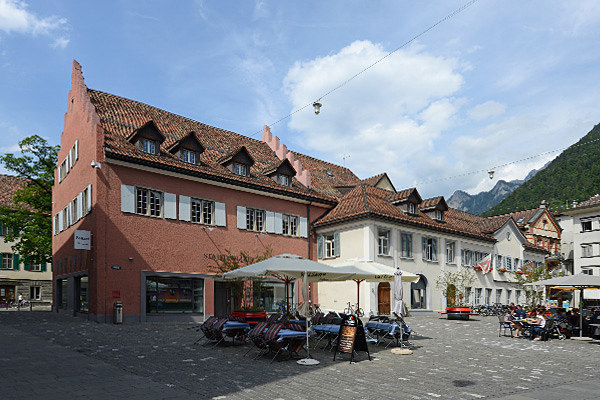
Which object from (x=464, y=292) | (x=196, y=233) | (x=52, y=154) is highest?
(x=52, y=154)

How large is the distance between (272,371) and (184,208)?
15.6 meters

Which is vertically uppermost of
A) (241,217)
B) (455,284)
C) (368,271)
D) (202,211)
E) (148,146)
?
(148,146)

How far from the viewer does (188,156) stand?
1033 inches

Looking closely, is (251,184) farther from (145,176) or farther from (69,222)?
(69,222)

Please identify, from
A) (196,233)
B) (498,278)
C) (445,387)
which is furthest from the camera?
(498,278)

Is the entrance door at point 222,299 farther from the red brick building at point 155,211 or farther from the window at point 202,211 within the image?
the window at point 202,211

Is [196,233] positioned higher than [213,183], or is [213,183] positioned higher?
[213,183]

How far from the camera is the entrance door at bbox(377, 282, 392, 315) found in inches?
1179

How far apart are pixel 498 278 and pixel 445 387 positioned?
112ft

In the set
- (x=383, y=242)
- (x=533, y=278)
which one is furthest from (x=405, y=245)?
(x=533, y=278)

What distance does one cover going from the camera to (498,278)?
40.7 metres

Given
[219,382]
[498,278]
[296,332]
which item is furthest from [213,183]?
[498,278]

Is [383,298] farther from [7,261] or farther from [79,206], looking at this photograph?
[7,261]

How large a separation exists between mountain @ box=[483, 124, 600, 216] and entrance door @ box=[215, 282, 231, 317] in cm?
5111
